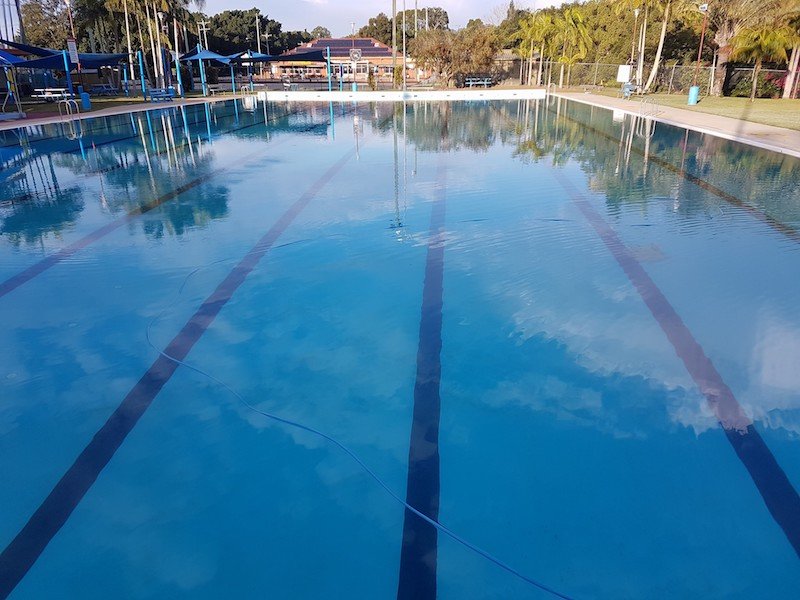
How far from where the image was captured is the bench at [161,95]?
26.2m

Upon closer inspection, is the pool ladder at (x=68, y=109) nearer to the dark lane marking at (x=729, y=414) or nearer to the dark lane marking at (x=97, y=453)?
the dark lane marking at (x=97, y=453)

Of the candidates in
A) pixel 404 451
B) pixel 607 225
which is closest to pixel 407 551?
pixel 404 451

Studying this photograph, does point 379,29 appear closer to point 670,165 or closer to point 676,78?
point 676,78

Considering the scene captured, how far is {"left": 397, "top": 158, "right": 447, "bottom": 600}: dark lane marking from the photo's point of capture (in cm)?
215

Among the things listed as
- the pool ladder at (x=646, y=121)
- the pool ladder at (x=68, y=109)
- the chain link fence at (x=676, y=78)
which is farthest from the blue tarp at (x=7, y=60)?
the chain link fence at (x=676, y=78)

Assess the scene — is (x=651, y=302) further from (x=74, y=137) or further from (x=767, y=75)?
(x=767, y=75)

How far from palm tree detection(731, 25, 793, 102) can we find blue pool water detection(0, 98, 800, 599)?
21.4 m

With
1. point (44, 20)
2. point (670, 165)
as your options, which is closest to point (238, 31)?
point (44, 20)

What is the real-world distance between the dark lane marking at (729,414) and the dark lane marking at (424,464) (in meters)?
1.47

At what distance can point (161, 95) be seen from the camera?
26.6 metres

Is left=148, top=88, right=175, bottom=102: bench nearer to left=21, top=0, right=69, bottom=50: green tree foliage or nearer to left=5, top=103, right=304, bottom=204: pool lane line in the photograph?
left=5, top=103, right=304, bottom=204: pool lane line

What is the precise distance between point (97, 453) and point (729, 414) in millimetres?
3365

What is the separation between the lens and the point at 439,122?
58.3ft

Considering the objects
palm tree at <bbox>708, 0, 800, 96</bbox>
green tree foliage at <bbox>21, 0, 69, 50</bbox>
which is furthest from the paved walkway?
green tree foliage at <bbox>21, 0, 69, 50</bbox>
